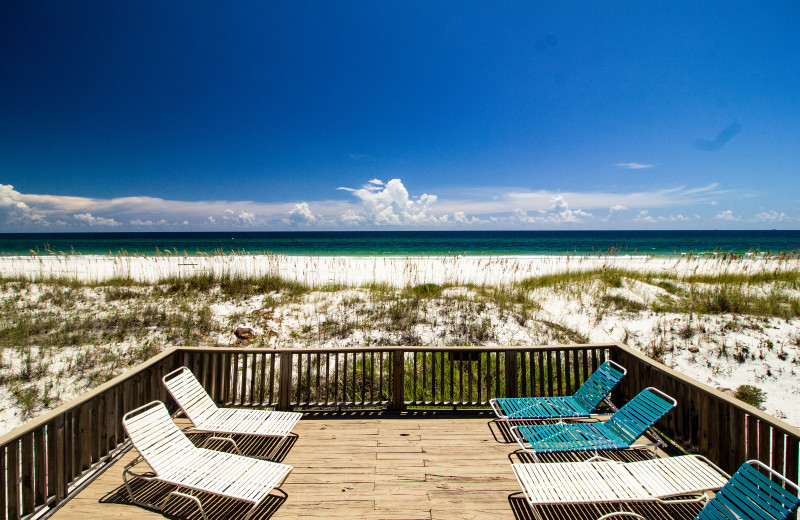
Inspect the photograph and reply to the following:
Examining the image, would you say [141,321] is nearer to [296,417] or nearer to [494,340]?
[296,417]

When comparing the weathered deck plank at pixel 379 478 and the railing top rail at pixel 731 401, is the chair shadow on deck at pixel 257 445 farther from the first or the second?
the railing top rail at pixel 731 401

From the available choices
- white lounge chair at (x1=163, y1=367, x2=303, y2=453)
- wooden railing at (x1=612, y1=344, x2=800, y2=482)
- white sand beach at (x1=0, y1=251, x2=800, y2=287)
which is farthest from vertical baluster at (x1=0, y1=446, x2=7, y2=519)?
white sand beach at (x1=0, y1=251, x2=800, y2=287)

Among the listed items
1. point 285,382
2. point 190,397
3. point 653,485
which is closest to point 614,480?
point 653,485

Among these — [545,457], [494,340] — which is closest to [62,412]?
[545,457]

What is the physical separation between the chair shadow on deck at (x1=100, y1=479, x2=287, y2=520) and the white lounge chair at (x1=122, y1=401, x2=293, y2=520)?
59 mm

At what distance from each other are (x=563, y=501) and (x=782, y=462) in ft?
5.04

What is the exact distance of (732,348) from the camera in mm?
6578

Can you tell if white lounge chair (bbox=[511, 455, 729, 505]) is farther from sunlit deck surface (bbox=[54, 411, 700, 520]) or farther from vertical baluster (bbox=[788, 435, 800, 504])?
vertical baluster (bbox=[788, 435, 800, 504])

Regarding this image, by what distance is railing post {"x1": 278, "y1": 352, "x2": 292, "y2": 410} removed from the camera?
433 cm

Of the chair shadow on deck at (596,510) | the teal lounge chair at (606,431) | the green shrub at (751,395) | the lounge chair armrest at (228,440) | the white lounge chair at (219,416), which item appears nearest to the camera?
the chair shadow on deck at (596,510)

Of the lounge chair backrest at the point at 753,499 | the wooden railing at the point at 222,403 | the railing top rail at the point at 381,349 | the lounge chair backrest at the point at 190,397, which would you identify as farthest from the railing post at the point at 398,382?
the lounge chair backrest at the point at 753,499

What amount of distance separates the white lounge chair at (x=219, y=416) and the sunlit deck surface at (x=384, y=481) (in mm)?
249

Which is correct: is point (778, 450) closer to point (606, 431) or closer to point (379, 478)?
point (606, 431)

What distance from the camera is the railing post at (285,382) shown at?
4328mm
